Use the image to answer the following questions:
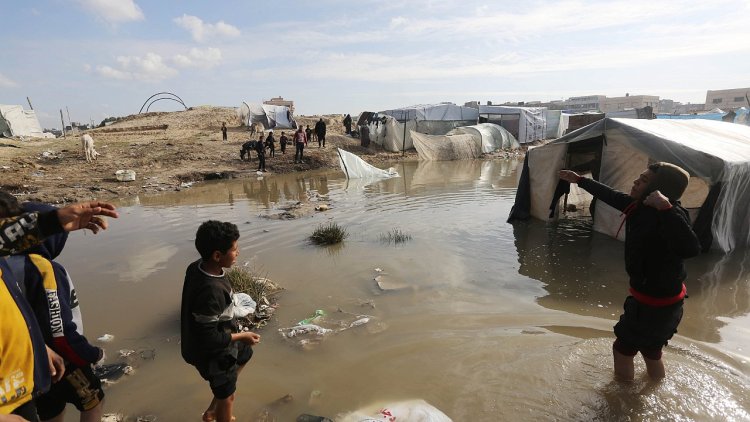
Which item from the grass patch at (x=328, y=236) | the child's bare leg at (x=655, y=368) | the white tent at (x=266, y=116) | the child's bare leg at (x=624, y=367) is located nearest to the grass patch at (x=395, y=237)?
the grass patch at (x=328, y=236)

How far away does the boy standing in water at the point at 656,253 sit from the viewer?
2.43 metres

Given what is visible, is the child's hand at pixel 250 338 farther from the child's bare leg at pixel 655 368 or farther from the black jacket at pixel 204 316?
the child's bare leg at pixel 655 368

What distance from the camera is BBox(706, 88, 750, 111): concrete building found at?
6444 centimetres

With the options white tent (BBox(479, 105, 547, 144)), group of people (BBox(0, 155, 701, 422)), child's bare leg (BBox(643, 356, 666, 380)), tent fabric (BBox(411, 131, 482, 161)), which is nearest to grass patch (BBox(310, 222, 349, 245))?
group of people (BBox(0, 155, 701, 422))

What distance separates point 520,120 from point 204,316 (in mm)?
30045

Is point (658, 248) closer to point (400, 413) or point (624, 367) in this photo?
point (624, 367)

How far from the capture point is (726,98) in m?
67.9

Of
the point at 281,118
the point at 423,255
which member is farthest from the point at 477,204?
the point at 281,118

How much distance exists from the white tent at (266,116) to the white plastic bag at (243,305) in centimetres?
2397

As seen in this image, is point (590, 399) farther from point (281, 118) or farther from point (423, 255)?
point (281, 118)

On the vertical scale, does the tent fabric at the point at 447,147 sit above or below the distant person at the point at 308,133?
below

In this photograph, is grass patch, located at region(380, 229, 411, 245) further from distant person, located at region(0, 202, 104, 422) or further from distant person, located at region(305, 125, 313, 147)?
distant person, located at region(305, 125, 313, 147)

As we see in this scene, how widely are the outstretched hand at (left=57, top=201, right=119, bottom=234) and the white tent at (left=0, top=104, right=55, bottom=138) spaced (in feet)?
90.7

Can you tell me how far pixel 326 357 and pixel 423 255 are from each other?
318 centimetres
